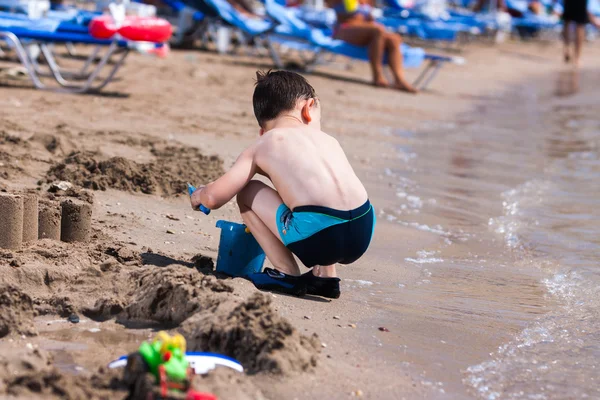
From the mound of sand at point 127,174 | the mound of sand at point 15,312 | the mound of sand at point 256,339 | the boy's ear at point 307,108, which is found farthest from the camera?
the mound of sand at point 127,174

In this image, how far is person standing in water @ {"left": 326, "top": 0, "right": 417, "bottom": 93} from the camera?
1157cm

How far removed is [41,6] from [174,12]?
439 centimetres

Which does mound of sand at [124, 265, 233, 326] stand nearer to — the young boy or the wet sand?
the wet sand

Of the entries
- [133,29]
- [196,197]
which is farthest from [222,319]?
[133,29]

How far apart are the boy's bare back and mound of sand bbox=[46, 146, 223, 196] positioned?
1.46 m

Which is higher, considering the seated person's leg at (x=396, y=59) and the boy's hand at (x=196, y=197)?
the boy's hand at (x=196, y=197)

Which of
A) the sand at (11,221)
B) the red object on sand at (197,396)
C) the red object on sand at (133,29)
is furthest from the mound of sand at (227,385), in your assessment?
the red object on sand at (133,29)

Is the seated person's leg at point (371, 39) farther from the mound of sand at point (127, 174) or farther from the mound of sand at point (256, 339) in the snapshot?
the mound of sand at point (256, 339)

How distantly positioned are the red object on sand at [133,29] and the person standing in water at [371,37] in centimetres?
445

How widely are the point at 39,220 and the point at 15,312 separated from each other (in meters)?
0.78

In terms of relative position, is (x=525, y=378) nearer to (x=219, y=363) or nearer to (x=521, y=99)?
(x=219, y=363)

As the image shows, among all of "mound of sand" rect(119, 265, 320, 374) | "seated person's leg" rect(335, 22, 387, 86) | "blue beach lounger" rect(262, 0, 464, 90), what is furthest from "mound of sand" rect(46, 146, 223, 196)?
"blue beach lounger" rect(262, 0, 464, 90)

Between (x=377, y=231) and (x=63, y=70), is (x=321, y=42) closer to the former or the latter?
(x=63, y=70)

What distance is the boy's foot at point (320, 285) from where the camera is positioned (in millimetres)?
3490
